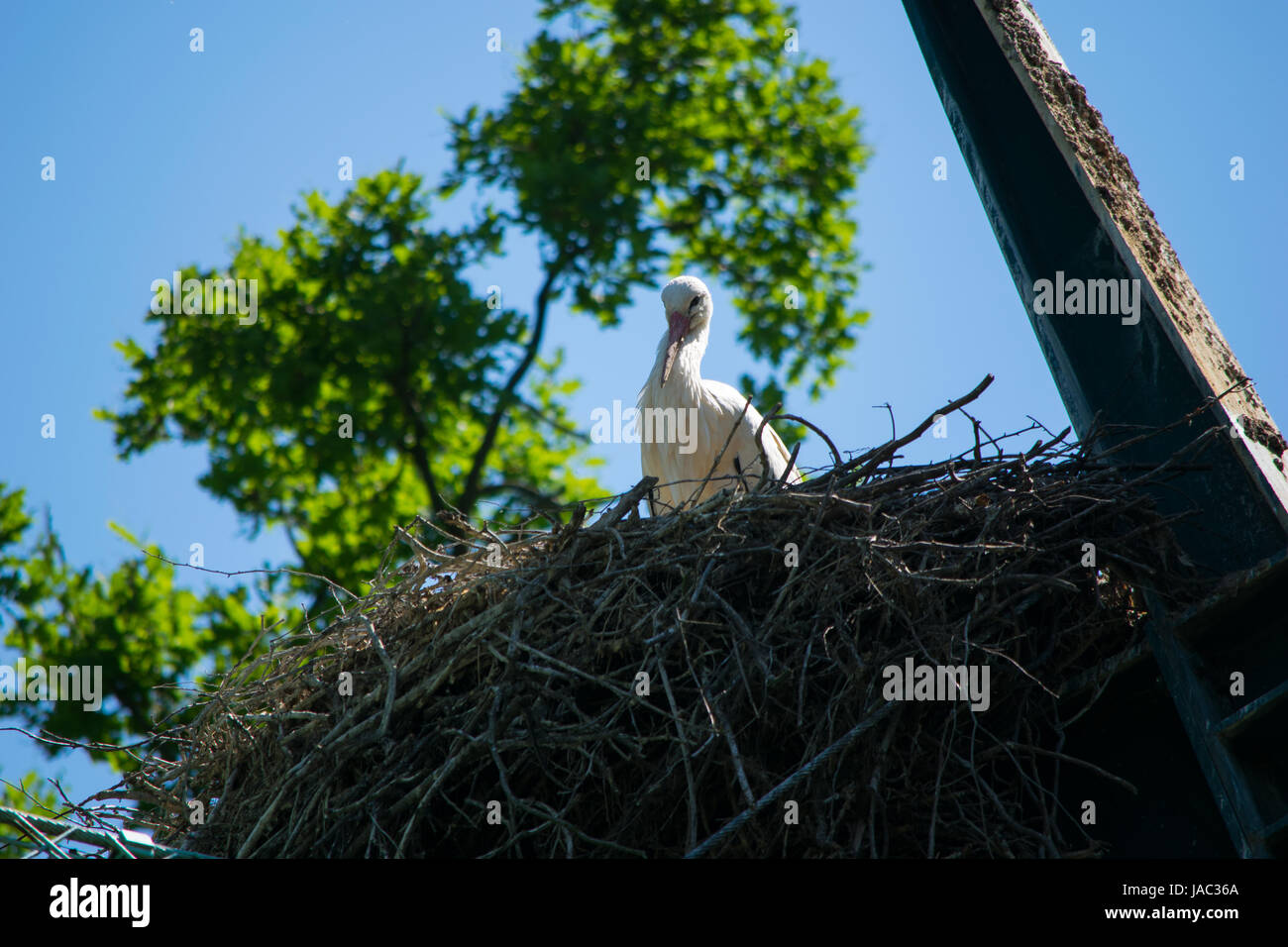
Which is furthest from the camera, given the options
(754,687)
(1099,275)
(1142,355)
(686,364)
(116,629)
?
(116,629)

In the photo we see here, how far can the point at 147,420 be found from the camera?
12.5 m

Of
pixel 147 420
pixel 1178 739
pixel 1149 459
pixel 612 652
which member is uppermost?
pixel 147 420

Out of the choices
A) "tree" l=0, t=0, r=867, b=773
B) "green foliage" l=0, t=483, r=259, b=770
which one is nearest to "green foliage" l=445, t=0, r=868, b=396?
"tree" l=0, t=0, r=867, b=773

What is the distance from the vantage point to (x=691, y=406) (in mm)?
6949

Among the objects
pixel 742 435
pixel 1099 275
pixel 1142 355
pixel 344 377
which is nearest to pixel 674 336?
pixel 742 435

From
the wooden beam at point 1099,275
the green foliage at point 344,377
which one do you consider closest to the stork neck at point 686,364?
the wooden beam at point 1099,275

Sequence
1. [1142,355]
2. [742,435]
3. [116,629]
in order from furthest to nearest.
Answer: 1. [116,629]
2. [742,435]
3. [1142,355]

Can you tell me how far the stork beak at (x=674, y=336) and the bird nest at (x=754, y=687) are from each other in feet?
8.39

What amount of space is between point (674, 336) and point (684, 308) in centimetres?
18

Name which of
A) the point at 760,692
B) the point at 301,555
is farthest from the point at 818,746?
the point at 301,555

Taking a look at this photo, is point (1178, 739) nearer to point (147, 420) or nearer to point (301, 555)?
point (301, 555)

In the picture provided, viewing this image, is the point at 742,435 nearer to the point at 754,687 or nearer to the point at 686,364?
the point at 686,364
